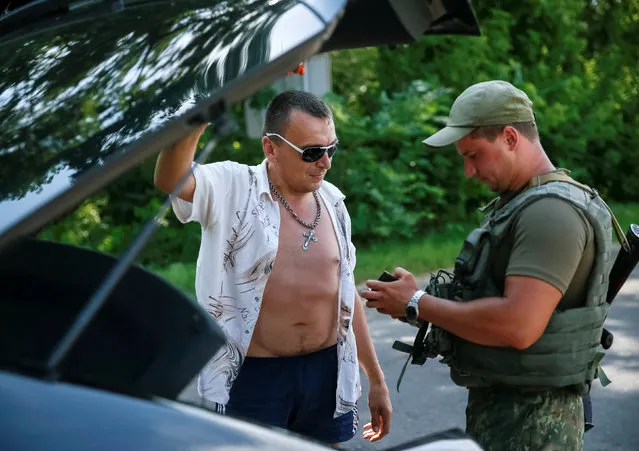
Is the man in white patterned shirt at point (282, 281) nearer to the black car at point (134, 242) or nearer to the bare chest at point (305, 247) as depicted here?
the bare chest at point (305, 247)

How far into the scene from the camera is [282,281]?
11.7ft

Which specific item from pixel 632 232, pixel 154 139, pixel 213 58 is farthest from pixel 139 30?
pixel 632 232

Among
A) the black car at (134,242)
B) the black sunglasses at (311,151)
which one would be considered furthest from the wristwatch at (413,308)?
the black car at (134,242)

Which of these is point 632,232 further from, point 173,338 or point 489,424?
point 173,338

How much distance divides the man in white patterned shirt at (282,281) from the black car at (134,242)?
1.30 m

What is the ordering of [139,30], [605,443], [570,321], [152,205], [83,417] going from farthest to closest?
[152,205], [605,443], [570,321], [139,30], [83,417]

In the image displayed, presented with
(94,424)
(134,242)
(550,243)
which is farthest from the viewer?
(550,243)

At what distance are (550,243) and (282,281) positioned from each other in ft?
3.50

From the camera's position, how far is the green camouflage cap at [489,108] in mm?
3119

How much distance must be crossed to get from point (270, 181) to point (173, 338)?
1939 mm

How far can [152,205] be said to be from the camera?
22.4 feet

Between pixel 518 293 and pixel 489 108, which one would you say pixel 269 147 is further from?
pixel 518 293

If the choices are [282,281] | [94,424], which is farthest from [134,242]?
[282,281]

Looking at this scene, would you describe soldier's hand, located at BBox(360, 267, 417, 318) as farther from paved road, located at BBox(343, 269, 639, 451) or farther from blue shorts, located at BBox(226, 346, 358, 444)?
paved road, located at BBox(343, 269, 639, 451)
